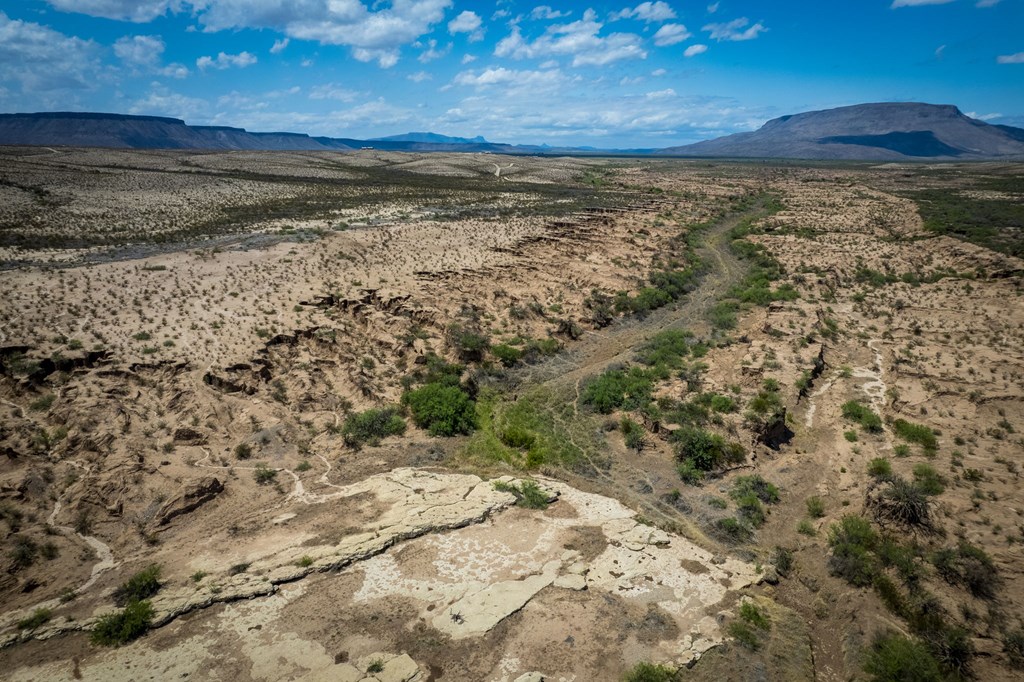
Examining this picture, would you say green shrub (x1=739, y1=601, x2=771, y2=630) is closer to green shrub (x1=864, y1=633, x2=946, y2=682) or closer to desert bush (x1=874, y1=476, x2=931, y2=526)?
green shrub (x1=864, y1=633, x2=946, y2=682)

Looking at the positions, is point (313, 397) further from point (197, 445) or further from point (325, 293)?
point (325, 293)

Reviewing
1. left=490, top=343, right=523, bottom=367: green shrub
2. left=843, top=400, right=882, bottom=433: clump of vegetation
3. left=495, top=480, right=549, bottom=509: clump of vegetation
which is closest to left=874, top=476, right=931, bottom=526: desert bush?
left=843, top=400, right=882, bottom=433: clump of vegetation

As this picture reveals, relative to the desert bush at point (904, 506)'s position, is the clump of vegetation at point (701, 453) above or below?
below

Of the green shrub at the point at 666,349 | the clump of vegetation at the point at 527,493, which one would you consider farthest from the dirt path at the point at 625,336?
the clump of vegetation at the point at 527,493

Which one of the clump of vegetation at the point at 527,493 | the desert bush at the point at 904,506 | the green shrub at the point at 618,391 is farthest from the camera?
the green shrub at the point at 618,391

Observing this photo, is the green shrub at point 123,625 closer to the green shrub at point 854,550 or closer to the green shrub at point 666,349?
the green shrub at point 854,550

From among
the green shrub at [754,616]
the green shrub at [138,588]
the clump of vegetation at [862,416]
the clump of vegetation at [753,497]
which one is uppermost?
the clump of vegetation at [862,416]
